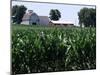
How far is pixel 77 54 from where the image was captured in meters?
2.61

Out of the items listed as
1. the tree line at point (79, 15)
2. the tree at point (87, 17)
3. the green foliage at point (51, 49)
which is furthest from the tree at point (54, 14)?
the tree at point (87, 17)

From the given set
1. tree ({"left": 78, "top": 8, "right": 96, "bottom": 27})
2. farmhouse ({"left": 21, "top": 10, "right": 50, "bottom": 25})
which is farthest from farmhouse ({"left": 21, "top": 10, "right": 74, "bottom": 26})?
tree ({"left": 78, "top": 8, "right": 96, "bottom": 27})

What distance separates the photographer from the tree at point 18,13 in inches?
91.8

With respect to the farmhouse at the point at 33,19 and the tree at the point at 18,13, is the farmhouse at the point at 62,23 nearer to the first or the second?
the farmhouse at the point at 33,19

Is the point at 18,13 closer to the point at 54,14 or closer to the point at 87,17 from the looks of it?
the point at 54,14

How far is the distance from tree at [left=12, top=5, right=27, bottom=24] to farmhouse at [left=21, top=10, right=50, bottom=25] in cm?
4

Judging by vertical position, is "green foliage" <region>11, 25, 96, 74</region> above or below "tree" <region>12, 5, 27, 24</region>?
below

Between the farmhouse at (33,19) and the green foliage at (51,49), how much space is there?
0.06m

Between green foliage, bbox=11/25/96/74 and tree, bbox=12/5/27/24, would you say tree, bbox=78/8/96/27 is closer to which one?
green foliage, bbox=11/25/96/74

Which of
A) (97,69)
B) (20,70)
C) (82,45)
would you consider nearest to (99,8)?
(82,45)

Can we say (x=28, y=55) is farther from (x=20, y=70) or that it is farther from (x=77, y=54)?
(x=77, y=54)

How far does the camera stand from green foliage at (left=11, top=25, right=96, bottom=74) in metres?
2.36

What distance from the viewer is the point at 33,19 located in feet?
7.94

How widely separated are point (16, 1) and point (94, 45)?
109 cm
